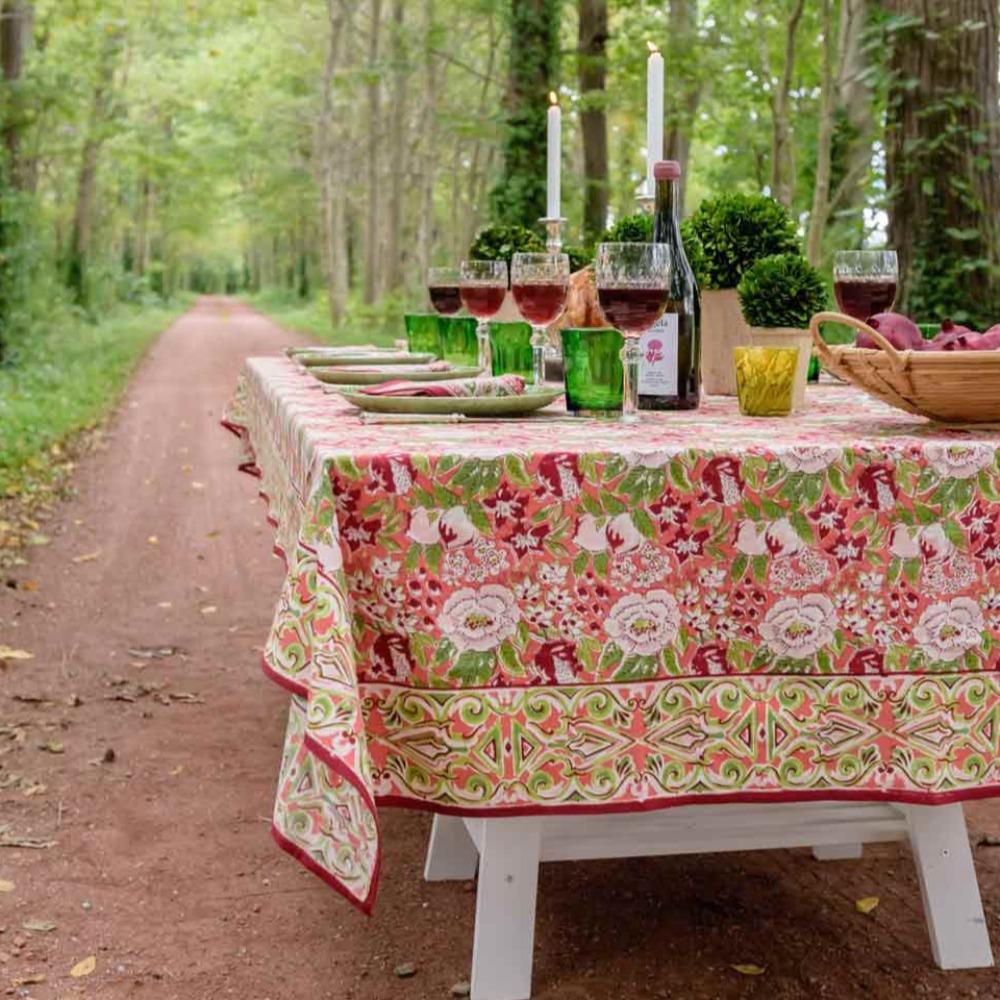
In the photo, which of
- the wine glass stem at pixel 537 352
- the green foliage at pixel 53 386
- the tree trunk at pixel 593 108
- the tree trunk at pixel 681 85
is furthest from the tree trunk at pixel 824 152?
the wine glass stem at pixel 537 352

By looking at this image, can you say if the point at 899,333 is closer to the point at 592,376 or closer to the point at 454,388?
the point at 592,376

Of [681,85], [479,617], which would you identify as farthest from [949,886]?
[681,85]

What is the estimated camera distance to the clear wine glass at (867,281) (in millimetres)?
2936

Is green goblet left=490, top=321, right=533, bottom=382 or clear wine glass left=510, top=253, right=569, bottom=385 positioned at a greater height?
clear wine glass left=510, top=253, right=569, bottom=385

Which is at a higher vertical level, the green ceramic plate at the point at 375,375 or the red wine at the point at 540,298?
the red wine at the point at 540,298

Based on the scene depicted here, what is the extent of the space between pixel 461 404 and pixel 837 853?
1.62 meters

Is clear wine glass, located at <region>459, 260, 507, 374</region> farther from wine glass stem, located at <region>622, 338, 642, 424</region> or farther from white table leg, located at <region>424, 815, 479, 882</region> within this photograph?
white table leg, located at <region>424, 815, 479, 882</region>

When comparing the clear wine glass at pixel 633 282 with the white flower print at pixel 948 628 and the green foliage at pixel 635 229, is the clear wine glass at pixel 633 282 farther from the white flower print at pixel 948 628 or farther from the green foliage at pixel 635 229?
the white flower print at pixel 948 628

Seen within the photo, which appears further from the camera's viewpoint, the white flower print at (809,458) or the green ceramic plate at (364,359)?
the green ceramic plate at (364,359)

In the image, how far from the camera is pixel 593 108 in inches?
515

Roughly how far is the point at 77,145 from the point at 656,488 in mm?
19591

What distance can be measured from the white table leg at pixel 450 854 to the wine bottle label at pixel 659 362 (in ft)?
3.75

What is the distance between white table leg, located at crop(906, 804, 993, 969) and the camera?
2.69 metres

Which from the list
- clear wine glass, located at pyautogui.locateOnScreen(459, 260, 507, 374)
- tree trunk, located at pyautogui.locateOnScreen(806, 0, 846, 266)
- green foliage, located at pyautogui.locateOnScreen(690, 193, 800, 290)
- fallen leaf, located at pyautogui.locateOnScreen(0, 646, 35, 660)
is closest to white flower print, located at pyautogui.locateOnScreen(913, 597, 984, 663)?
green foliage, located at pyautogui.locateOnScreen(690, 193, 800, 290)
